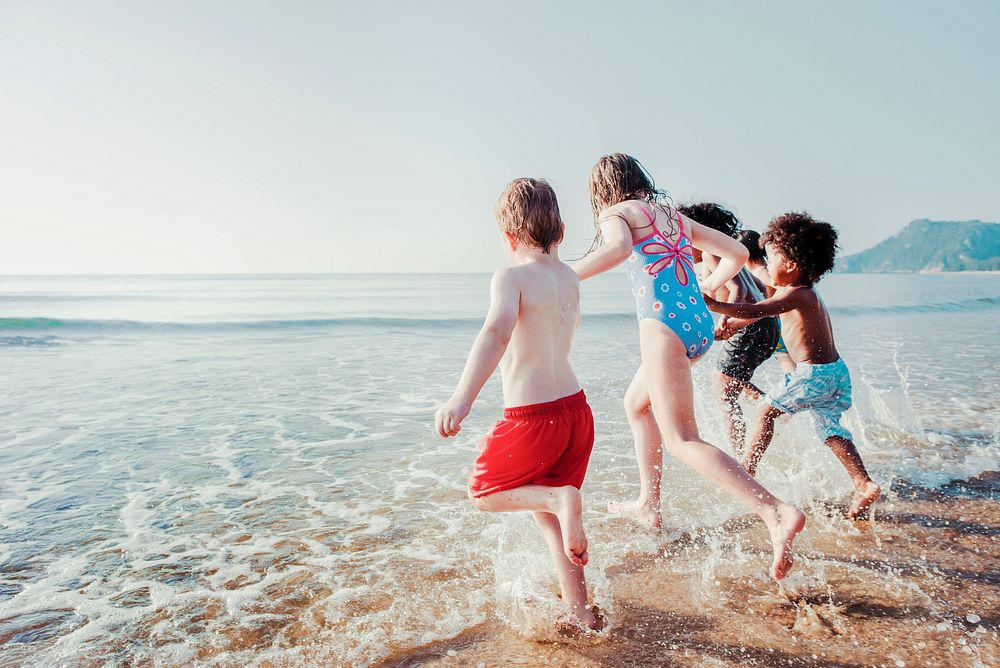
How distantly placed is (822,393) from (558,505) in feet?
8.10

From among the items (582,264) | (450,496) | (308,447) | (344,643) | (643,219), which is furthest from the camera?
(308,447)

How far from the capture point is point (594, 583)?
299 cm

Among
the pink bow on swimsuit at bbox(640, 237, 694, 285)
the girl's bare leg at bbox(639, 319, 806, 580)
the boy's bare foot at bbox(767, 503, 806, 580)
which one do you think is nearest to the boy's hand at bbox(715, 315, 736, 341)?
the pink bow on swimsuit at bbox(640, 237, 694, 285)

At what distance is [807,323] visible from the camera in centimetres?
395

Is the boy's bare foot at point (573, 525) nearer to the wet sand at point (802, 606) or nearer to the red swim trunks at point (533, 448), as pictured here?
the red swim trunks at point (533, 448)

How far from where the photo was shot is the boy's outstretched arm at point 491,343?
2.24m

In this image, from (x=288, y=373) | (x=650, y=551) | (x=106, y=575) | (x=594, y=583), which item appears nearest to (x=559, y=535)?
(x=594, y=583)

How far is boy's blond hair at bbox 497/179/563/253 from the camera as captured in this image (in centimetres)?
252

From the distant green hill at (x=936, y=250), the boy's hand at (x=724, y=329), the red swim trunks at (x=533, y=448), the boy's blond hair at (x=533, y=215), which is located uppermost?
the distant green hill at (x=936, y=250)

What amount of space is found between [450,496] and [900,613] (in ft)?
8.73

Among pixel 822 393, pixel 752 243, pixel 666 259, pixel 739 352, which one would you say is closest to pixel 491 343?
pixel 666 259

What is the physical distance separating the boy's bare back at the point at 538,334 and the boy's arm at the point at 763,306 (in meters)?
1.54

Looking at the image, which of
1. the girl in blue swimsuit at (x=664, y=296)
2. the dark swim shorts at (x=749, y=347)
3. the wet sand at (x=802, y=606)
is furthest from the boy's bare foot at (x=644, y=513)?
the dark swim shorts at (x=749, y=347)

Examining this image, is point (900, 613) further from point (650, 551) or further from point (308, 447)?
point (308, 447)
